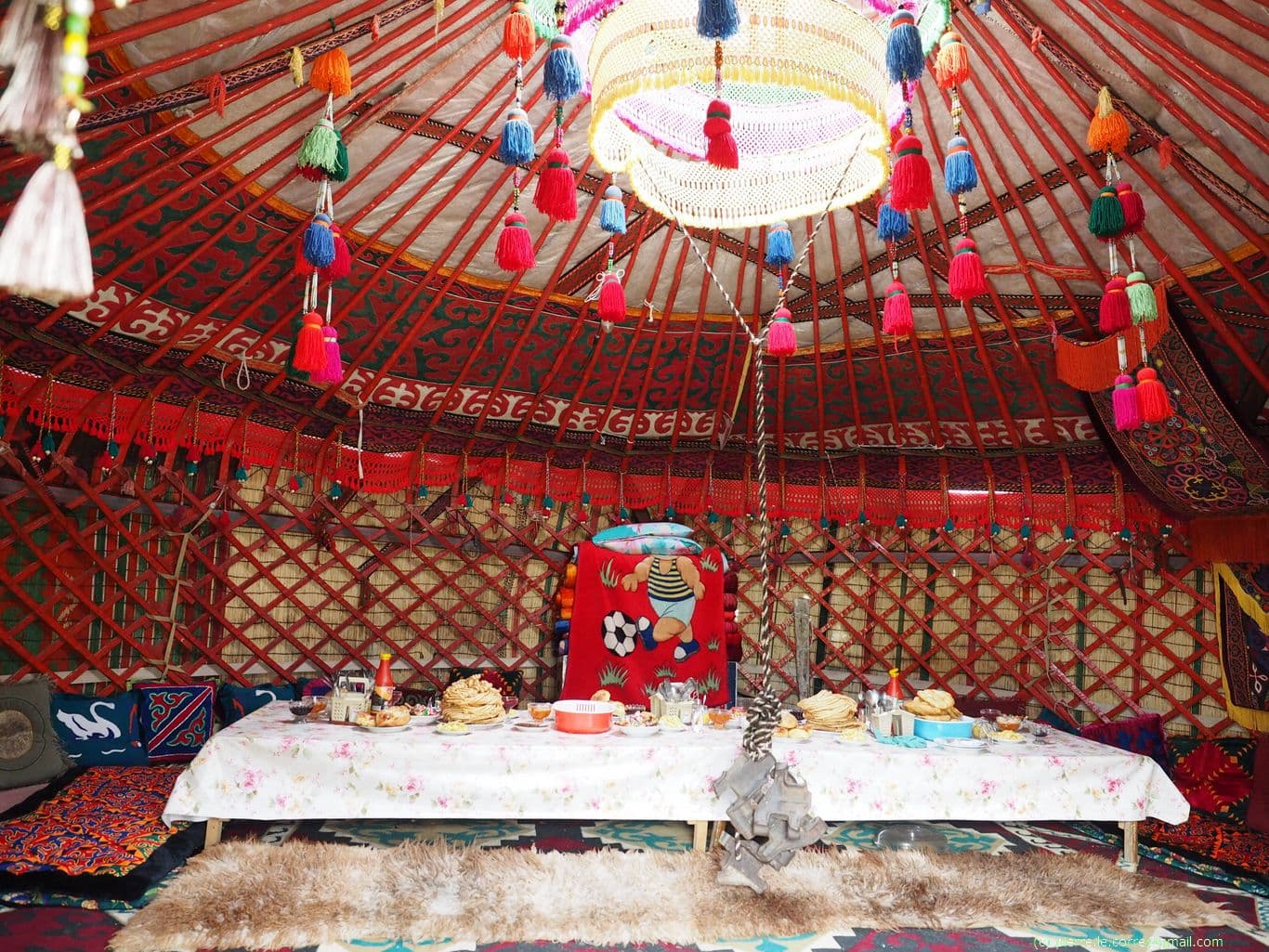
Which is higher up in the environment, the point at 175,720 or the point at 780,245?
the point at 780,245

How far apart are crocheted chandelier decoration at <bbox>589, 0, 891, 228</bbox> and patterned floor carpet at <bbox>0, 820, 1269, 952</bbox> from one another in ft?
6.19

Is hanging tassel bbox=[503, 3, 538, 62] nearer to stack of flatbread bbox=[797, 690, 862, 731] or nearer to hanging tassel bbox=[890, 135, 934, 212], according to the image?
hanging tassel bbox=[890, 135, 934, 212]

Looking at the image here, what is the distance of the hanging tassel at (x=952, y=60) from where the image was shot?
2.09m

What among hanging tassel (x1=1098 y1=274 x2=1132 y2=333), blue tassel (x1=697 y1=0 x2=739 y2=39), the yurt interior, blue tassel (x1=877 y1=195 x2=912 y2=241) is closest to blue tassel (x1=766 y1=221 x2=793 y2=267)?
the yurt interior

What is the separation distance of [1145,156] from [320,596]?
4280 mm

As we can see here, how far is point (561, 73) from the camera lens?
2.07 m

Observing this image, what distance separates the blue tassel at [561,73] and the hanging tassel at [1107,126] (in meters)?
1.38

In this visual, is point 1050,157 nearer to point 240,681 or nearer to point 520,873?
point 520,873

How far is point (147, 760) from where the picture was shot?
3693 mm

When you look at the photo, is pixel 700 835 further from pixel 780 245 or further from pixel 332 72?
pixel 332 72

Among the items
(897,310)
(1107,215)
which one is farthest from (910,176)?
(897,310)

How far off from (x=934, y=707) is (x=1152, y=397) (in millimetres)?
1249

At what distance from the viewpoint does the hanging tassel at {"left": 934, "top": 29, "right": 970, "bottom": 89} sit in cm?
209

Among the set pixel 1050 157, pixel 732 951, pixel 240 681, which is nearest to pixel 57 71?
pixel 732 951
